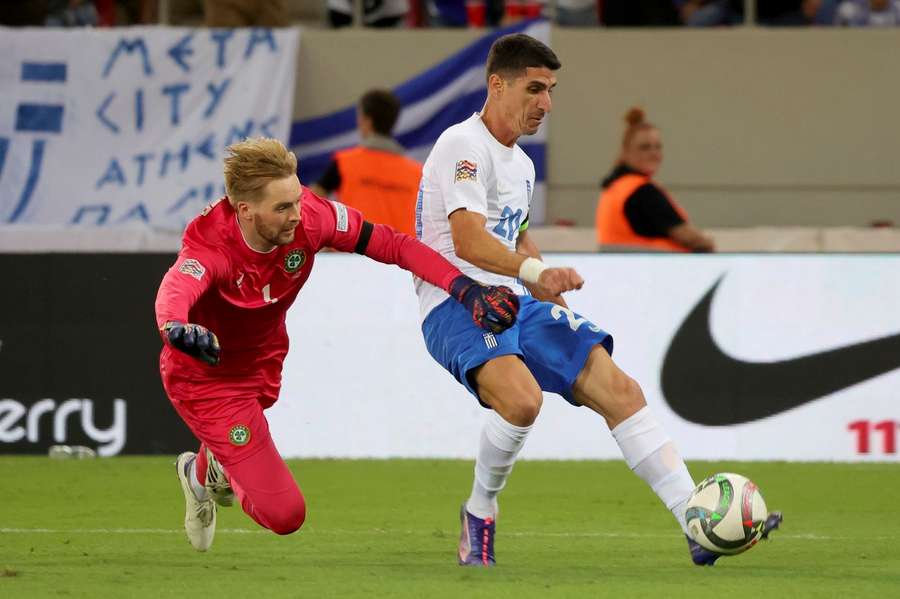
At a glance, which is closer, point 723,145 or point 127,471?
point 127,471

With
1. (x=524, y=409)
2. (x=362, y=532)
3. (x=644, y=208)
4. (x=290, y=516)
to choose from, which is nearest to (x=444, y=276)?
(x=524, y=409)

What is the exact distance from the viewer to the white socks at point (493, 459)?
258 inches

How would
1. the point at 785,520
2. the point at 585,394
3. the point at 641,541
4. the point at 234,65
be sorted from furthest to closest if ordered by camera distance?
the point at 234,65 → the point at 785,520 → the point at 641,541 → the point at 585,394

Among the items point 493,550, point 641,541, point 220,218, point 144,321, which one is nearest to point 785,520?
point 641,541

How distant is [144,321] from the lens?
10859mm

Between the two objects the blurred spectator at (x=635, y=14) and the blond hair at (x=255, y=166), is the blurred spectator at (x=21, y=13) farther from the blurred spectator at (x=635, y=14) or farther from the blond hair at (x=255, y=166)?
the blond hair at (x=255, y=166)

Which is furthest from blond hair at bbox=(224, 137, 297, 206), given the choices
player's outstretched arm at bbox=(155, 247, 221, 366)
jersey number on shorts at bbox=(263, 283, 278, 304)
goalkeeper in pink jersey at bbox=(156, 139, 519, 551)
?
jersey number on shorts at bbox=(263, 283, 278, 304)

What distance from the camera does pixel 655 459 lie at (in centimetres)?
643

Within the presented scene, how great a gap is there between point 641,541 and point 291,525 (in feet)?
5.26

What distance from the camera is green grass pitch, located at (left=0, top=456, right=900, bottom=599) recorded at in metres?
6.14

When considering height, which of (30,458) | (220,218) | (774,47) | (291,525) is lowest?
(30,458)

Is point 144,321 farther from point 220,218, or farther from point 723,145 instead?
point 723,145

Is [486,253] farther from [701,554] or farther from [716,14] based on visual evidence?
[716,14]

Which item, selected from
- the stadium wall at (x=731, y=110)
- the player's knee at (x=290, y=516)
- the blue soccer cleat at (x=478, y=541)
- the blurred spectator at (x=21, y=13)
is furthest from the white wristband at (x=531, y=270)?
the blurred spectator at (x=21, y=13)
